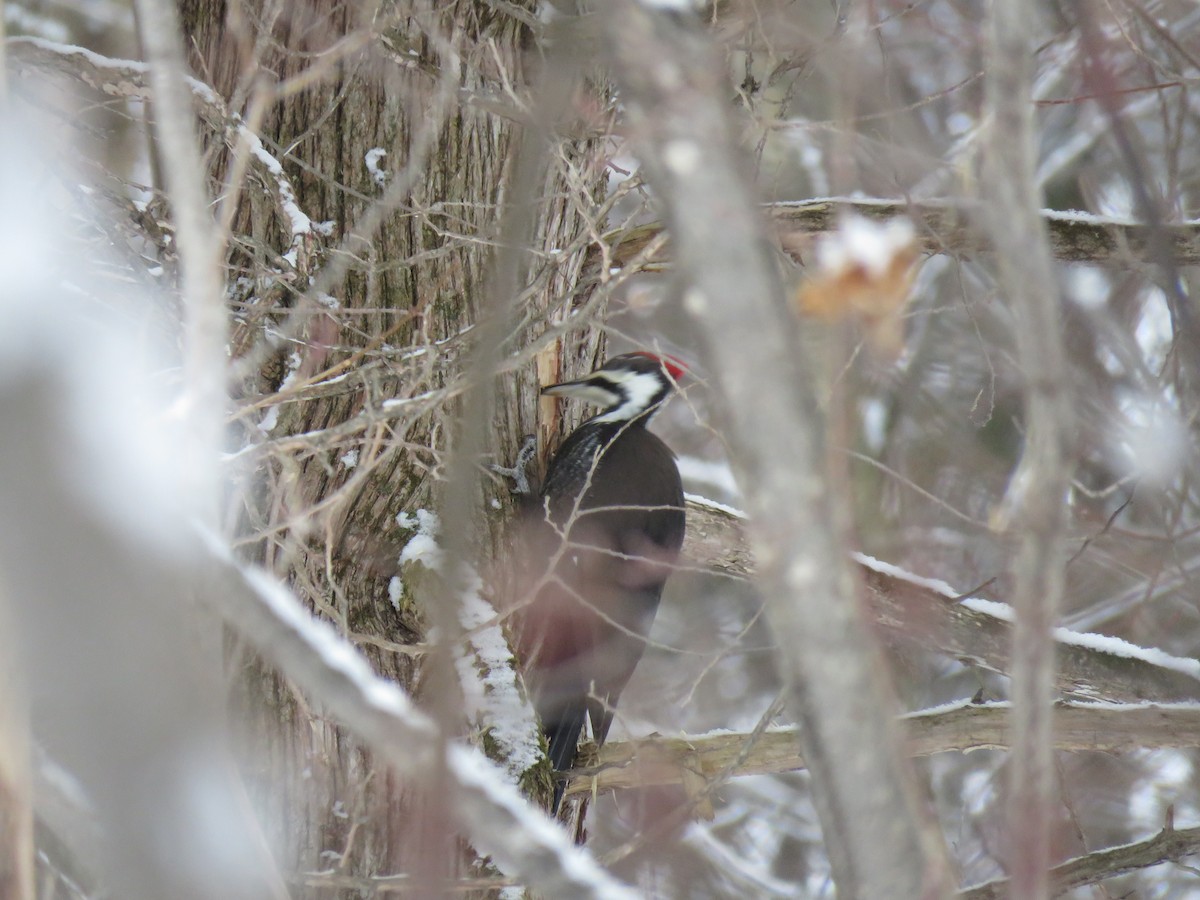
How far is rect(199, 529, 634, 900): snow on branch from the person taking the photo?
1.21m

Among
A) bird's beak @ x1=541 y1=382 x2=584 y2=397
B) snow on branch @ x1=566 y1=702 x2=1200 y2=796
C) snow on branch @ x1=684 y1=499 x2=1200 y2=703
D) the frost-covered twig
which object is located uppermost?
the frost-covered twig

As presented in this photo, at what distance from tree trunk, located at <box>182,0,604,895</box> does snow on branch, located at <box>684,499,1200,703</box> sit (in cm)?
133

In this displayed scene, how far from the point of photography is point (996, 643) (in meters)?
3.70

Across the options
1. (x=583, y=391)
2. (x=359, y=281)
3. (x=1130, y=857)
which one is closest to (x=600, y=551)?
(x=583, y=391)

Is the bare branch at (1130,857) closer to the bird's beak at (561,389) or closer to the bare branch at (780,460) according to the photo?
the bird's beak at (561,389)

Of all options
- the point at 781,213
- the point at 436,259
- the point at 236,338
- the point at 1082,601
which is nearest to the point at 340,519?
the point at 236,338

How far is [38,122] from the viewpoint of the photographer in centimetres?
305

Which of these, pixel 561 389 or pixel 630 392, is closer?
pixel 561 389

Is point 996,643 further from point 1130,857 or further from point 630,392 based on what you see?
point 630,392

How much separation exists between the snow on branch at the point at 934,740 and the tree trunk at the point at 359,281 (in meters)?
0.67

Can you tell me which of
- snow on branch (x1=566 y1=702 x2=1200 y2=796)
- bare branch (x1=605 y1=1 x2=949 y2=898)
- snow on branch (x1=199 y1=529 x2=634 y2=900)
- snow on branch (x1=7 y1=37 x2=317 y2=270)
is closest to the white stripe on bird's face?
snow on branch (x1=566 y1=702 x2=1200 y2=796)

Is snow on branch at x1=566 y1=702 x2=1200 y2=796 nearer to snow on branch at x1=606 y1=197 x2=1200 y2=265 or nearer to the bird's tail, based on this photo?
the bird's tail

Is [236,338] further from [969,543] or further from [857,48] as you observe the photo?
[969,543]

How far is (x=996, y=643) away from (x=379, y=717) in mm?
2912
